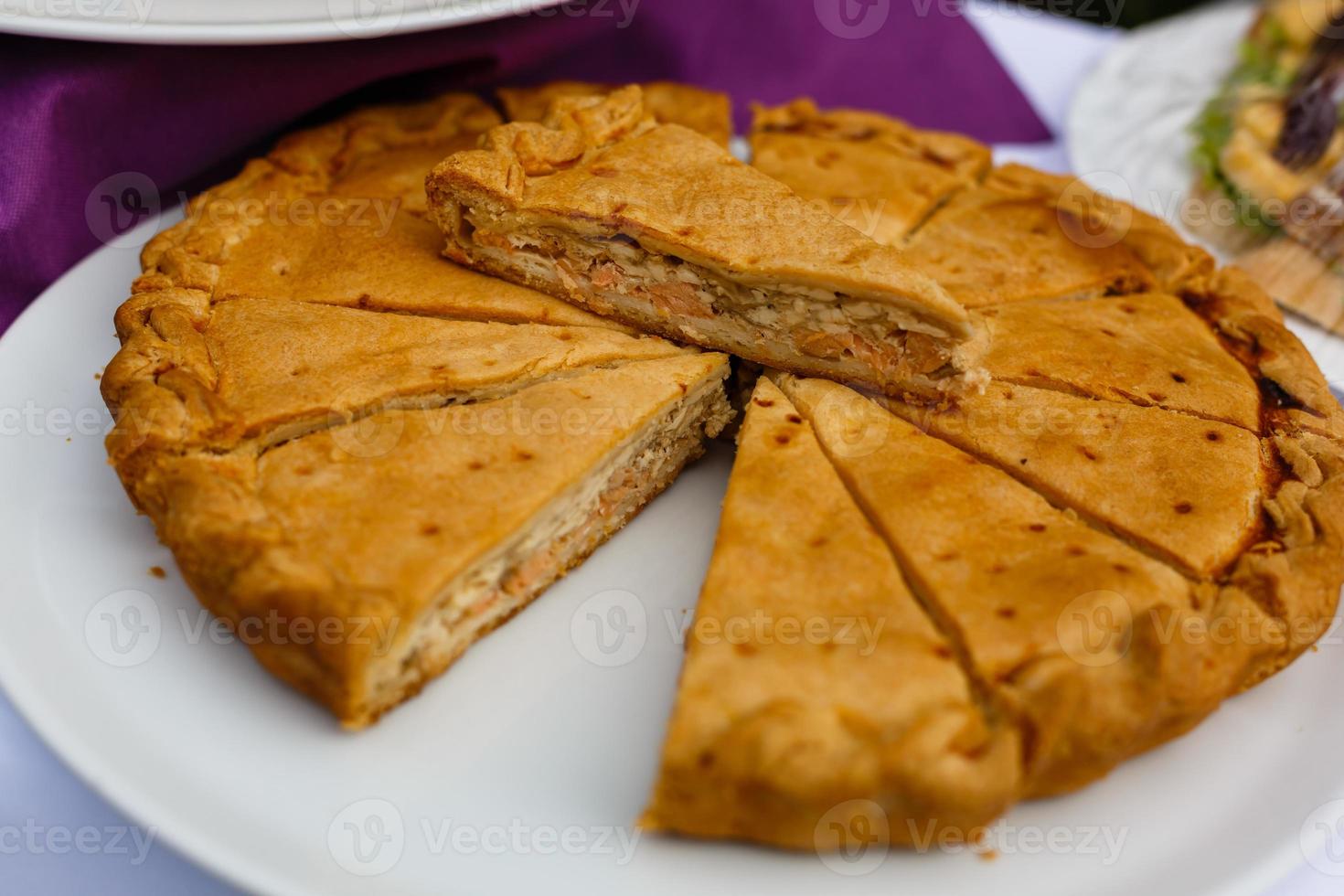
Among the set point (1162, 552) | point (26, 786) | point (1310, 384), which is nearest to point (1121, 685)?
A: point (1162, 552)

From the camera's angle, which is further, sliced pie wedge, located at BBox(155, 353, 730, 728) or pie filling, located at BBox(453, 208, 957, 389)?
pie filling, located at BBox(453, 208, 957, 389)

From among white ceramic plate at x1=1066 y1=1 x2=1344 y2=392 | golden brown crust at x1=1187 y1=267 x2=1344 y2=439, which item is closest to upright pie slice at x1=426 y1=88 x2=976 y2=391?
golden brown crust at x1=1187 y1=267 x2=1344 y2=439

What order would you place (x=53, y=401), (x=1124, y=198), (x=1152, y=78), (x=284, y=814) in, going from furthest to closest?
(x=1152, y=78) → (x=1124, y=198) → (x=53, y=401) → (x=284, y=814)

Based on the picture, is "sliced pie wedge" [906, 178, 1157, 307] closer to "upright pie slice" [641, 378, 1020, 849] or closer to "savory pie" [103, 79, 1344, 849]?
"savory pie" [103, 79, 1344, 849]

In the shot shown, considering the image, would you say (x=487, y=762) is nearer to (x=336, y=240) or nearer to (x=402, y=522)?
(x=402, y=522)

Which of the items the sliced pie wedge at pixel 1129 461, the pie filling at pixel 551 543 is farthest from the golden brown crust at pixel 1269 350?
the pie filling at pixel 551 543

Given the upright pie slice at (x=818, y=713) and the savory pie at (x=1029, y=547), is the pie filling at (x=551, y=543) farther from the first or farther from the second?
the upright pie slice at (x=818, y=713)

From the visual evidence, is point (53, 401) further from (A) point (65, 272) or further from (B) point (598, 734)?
(B) point (598, 734)

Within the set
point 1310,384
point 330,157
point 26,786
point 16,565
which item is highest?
point 1310,384
